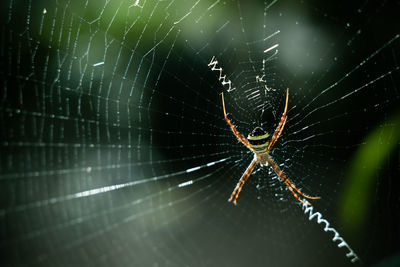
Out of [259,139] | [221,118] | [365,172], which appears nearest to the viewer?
[259,139]

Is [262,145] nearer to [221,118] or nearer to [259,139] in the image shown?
[259,139]

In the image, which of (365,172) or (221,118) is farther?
(365,172)

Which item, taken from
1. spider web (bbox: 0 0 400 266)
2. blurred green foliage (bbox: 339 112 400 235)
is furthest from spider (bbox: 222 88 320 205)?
blurred green foliage (bbox: 339 112 400 235)

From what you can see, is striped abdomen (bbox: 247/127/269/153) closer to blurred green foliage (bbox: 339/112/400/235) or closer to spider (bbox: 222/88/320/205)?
spider (bbox: 222/88/320/205)

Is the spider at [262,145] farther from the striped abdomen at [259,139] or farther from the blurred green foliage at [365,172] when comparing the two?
the blurred green foliage at [365,172]

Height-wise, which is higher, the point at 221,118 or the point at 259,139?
the point at 221,118

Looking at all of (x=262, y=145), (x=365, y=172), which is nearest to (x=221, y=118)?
(x=262, y=145)

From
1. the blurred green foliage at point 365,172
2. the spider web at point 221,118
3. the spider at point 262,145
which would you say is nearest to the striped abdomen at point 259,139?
the spider at point 262,145

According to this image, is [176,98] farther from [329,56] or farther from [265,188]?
[329,56]

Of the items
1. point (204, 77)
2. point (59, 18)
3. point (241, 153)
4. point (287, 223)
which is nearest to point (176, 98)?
point (204, 77)
